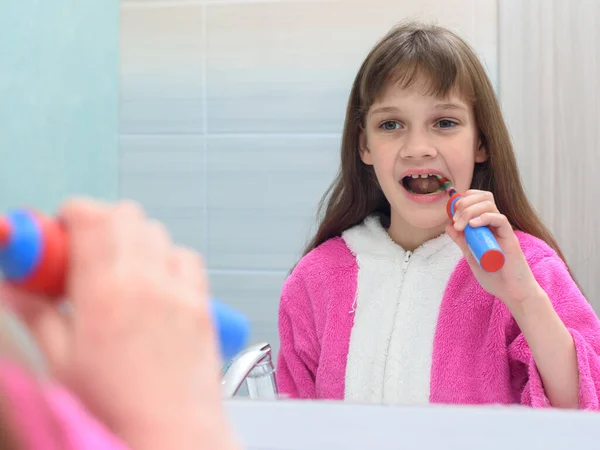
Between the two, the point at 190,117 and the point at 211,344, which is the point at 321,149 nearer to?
the point at 190,117

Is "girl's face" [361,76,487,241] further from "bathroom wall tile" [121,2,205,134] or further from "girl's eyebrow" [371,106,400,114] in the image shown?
"bathroom wall tile" [121,2,205,134]

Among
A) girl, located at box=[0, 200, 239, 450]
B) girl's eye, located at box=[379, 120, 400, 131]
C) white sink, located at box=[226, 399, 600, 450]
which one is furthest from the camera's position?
girl's eye, located at box=[379, 120, 400, 131]

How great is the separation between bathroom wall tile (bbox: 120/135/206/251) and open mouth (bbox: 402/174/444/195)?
0.23 meters

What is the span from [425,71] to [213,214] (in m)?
0.28

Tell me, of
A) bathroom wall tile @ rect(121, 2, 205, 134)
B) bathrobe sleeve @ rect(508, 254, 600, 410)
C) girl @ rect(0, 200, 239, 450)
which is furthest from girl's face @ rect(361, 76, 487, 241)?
girl @ rect(0, 200, 239, 450)

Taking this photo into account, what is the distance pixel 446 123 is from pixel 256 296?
0.27m

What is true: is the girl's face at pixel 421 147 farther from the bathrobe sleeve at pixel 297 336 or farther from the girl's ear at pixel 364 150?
the bathrobe sleeve at pixel 297 336

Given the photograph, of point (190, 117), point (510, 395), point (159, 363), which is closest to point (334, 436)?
point (510, 395)

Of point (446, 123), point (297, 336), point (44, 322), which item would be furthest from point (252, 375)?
point (44, 322)

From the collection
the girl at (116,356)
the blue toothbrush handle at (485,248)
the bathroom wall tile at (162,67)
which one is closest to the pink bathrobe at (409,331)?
the blue toothbrush handle at (485,248)

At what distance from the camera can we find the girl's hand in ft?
1.86

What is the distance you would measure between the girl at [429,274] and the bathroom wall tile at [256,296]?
1 centimetres

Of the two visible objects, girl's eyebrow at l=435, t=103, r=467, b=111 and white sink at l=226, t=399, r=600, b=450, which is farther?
girl's eyebrow at l=435, t=103, r=467, b=111

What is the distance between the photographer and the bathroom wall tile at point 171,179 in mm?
729
